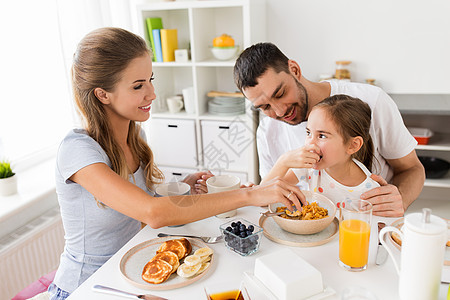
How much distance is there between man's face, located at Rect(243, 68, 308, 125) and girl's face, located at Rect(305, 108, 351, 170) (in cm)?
18

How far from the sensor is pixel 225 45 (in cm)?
296

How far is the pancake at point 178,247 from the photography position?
3.68 ft

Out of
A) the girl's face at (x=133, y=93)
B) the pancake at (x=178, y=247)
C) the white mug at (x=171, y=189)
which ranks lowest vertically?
the pancake at (x=178, y=247)

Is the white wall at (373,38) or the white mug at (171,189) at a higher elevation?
the white wall at (373,38)

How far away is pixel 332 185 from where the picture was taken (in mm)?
1636

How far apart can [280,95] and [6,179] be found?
5.14ft

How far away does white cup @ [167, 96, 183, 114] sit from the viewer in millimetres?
3223

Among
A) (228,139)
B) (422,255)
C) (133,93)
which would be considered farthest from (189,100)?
(422,255)

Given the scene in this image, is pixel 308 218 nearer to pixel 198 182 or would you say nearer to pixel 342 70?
pixel 198 182

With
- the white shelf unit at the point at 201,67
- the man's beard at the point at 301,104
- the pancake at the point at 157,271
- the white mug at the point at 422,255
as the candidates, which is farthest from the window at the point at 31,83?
the white mug at the point at 422,255

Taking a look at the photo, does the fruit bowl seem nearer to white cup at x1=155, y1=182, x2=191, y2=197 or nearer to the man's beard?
the man's beard

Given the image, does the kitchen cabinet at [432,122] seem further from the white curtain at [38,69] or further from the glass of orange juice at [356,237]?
the white curtain at [38,69]

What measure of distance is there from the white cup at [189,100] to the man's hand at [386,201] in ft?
6.72

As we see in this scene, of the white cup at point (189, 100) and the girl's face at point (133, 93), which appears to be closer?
the girl's face at point (133, 93)
